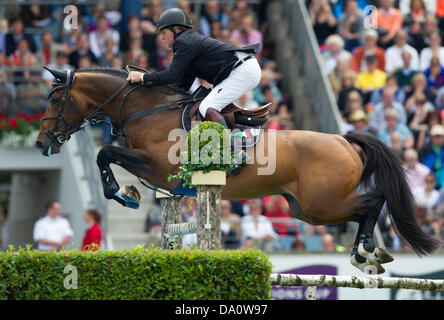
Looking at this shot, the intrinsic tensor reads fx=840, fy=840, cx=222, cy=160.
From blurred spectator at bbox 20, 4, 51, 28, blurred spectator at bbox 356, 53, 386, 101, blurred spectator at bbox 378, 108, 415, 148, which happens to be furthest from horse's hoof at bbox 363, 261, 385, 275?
blurred spectator at bbox 20, 4, 51, 28

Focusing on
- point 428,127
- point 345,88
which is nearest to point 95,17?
point 345,88

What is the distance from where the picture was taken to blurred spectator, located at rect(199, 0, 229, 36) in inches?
553

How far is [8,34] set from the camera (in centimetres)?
1332

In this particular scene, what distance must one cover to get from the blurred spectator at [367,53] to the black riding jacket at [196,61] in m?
6.42

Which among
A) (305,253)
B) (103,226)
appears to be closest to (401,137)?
(305,253)

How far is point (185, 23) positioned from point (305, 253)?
3.93 metres

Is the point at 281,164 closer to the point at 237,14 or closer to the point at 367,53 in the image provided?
the point at 367,53

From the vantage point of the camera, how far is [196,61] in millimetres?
7152

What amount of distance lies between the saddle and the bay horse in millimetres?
90

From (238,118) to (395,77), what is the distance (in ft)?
21.3

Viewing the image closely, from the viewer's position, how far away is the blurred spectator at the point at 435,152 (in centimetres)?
1219

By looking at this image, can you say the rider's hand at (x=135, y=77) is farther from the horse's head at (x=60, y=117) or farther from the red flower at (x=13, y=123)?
the red flower at (x=13, y=123)

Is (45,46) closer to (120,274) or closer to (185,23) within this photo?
(185,23)

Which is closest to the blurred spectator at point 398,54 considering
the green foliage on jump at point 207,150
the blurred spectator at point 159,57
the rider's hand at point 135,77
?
the blurred spectator at point 159,57
